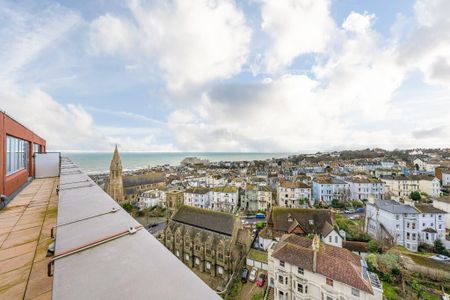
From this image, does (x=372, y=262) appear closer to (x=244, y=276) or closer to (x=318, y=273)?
(x=318, y=273)

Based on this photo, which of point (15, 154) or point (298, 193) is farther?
point (298, 193)

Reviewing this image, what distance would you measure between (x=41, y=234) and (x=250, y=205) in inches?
1544

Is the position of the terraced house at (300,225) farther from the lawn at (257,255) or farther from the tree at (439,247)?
the tree at (439,247)

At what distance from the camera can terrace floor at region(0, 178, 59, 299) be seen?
187 centimetres

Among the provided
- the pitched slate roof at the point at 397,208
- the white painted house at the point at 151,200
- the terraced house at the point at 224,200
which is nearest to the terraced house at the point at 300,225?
the pitched slate roof at the point at 397,208

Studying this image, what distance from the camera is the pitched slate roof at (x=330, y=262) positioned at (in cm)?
1209

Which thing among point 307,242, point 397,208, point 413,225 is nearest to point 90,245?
point 307,242

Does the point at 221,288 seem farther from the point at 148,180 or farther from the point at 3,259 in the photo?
the point at 148,180

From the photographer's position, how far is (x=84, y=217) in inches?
106

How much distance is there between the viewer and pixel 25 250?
2.75 m

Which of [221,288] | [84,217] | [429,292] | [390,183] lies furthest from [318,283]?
[390,183]

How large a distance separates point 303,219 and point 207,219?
12622 mm

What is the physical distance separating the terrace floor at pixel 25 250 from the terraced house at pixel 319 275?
50.1 ft

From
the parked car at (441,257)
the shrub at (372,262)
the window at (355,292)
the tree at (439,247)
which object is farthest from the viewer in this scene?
the tree at (439,247)
